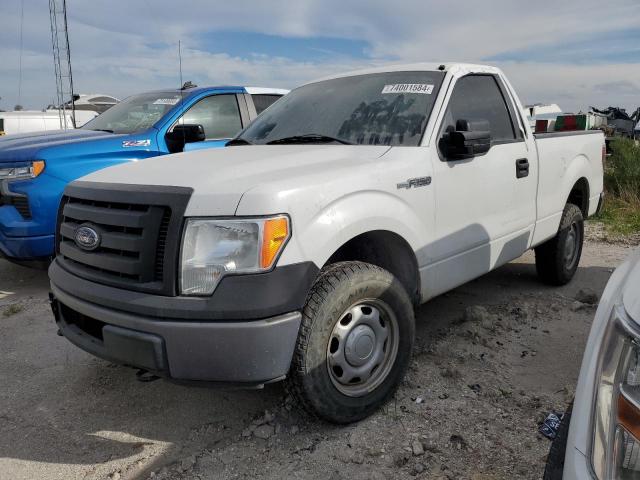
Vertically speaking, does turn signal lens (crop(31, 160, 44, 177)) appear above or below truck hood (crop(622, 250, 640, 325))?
above

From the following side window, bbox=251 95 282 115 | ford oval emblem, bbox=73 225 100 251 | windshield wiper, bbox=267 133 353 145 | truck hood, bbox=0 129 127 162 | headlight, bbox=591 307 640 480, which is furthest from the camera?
side window, bbox=251 95 282 115

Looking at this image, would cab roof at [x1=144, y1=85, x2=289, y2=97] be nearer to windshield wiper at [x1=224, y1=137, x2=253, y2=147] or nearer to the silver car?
windshield wiper at [x1=224, y1=137, x2=253, y2=147]

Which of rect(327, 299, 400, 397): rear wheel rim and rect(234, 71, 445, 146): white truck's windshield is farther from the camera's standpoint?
rect(234, 71, 445, 146): white truck's windshield

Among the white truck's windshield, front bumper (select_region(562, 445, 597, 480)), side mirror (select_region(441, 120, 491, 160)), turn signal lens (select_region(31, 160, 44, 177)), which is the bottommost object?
front bumper (select_region(562, 445, 597, 480))

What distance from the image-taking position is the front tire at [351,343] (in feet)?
7.86

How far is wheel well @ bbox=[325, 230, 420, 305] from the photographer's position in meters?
2.92

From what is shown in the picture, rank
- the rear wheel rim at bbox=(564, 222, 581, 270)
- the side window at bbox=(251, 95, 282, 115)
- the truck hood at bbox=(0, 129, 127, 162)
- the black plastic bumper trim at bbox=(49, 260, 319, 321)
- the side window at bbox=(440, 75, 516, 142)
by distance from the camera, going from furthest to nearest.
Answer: the side window at bbox=(251, 95, 282, 115) < the rear wheel rim at bbox=(564, 222, 581, 270) < the truck hood at bbox=(0, 129, 127, 162) < the side window at bbox=(440, 75, 516, 142) < the black plastic bumper trim at bbox=(49, 260, 319, 321)

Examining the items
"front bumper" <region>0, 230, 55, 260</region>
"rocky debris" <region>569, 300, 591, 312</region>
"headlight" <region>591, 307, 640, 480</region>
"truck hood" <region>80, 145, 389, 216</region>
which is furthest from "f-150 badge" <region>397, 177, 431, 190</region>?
"front bumper" <region>0, 230, 55, 260</region>

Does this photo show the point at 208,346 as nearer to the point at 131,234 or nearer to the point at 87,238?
the point at 131,234

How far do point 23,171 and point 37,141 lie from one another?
0.52 meters

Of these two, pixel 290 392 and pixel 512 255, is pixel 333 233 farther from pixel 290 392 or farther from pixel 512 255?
Answer: pixel 512 255

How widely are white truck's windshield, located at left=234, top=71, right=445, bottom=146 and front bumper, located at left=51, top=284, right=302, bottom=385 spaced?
1.39 m

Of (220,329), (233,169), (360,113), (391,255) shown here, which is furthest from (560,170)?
(220,329)

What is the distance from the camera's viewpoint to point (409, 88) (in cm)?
339
